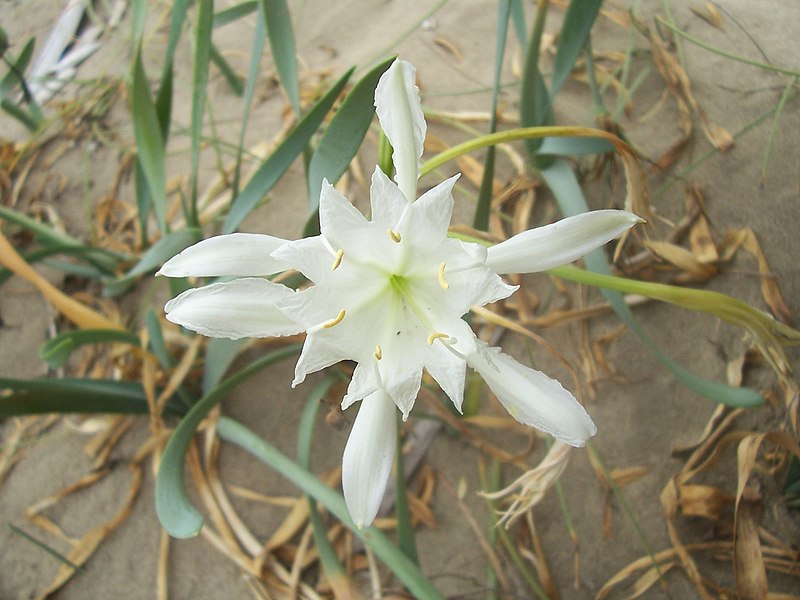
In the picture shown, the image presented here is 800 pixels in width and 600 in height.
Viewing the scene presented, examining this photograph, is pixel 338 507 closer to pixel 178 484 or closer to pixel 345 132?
pixel 178 484

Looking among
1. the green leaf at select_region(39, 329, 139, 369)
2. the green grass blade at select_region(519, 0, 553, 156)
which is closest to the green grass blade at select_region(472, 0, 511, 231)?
the green grass blade at select_region(519, 0, 553, 156)

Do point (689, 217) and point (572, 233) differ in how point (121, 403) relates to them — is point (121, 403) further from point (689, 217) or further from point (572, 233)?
point (689, 217)

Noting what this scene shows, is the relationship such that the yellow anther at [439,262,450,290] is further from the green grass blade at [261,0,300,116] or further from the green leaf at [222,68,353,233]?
the green grass blade at [261,0,300,116]

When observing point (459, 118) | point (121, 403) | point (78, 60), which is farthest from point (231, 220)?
point (78, 60)

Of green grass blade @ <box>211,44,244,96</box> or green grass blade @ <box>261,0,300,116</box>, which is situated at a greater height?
green grass blade @ <box>261,0,300,116</box>

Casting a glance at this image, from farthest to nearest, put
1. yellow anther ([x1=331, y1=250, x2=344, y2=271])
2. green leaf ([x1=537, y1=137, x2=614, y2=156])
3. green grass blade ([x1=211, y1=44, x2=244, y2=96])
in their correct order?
green grass blade ([x1=211, y1=44, x2=244, y2=96]) < green leaf ([x1=537, y1=137, x2=614, y2=156]) < yellow anther ([x1=331, y1=250, x2=344, y2=271])

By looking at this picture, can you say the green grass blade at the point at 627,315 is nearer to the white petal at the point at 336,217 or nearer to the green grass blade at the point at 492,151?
the green grass blade at the point at 492,151

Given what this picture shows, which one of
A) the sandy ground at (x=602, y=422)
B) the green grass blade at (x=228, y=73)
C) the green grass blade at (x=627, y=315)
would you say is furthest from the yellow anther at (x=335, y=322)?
the green grass blade at (x=228, y=73)
